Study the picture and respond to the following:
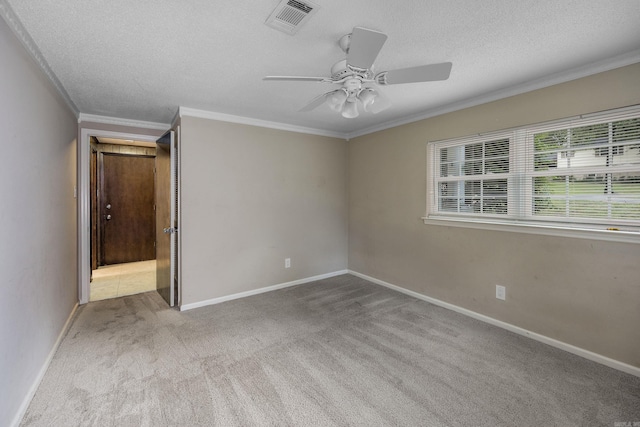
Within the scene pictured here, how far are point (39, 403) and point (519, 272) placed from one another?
3732 millimetres

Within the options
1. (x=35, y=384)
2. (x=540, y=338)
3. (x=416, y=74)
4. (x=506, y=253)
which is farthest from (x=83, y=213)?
(x=540, y=338)

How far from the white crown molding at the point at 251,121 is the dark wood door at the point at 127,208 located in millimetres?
3134

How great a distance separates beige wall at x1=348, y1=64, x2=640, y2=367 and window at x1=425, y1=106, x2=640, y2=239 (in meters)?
0.12

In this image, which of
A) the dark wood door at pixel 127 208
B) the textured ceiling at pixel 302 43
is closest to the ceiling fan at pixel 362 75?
the textured ceiling at pixel 302 43

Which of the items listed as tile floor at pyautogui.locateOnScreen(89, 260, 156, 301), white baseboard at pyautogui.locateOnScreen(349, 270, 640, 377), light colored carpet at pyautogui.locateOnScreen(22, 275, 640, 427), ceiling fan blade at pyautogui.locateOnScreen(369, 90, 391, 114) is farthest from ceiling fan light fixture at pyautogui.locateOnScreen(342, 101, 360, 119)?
tile floor at pyautogui.locateOnScreen(89, 260, 156, 301)

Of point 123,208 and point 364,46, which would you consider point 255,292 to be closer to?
point 364,46

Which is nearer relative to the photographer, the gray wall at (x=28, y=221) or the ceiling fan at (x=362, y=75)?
the ceiling fan at (x=362, y=75)

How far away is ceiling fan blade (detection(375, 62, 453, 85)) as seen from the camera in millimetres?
1649

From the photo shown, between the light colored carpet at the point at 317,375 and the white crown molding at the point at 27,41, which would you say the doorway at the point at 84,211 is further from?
the white crown molding at the point at 27,41

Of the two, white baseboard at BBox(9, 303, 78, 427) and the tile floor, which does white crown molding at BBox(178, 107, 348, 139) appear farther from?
the tile floor

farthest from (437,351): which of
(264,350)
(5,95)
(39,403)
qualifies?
(5,95)

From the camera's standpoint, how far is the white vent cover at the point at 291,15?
4.90 ft

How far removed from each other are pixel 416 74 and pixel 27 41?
238 centimetres

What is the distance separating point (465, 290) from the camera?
10.1 ft
